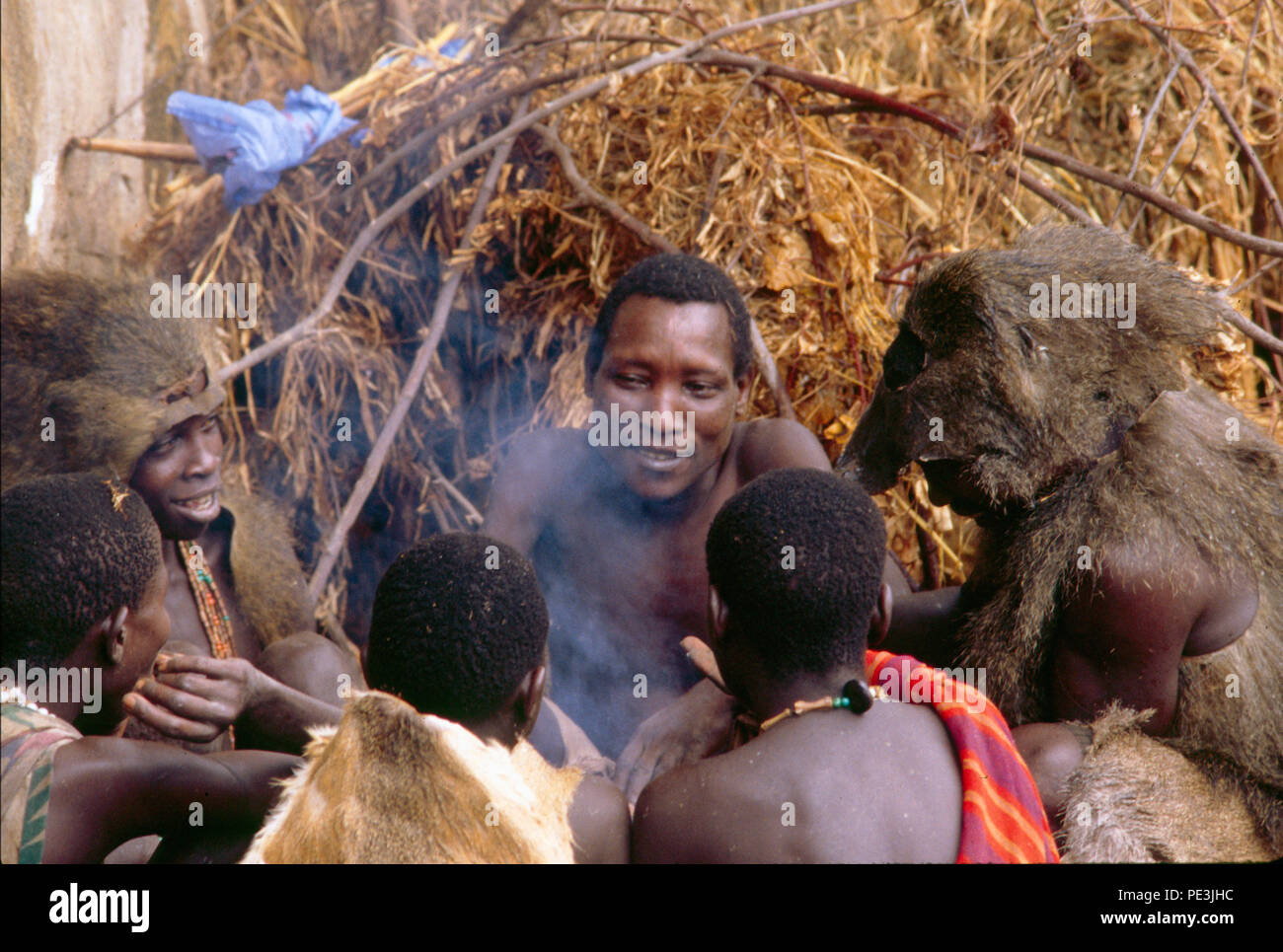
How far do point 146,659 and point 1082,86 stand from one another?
14.1 feet

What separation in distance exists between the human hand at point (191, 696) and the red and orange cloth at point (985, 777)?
1.24 metres

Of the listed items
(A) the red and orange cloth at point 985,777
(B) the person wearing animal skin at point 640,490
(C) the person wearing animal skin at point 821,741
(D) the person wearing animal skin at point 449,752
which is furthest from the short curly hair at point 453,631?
(B) the person wearing animal skin at point 640,490

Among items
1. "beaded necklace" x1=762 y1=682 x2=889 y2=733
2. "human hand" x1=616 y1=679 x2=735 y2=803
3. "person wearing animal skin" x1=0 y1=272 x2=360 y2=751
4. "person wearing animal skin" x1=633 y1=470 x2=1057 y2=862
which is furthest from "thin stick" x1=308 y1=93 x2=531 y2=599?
"beaded necklace" x1=762 y1=682 x2=889 y2=733

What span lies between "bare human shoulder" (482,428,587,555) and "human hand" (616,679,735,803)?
655 mm

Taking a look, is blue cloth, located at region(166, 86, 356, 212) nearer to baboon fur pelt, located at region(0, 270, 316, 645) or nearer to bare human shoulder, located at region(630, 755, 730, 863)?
baboon fur pelt, located at region(0, 270, 316, 645)

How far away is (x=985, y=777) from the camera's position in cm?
193

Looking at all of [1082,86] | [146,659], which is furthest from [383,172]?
[1082,86]

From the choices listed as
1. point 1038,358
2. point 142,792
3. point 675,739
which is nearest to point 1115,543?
point 1038,358

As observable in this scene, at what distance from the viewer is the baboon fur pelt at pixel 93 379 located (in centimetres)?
281

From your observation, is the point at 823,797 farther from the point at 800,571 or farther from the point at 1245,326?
the point at 1245,326

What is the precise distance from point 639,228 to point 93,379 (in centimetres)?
171

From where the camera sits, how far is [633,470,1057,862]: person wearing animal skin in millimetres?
1838

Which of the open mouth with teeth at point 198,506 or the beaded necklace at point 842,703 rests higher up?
the open mouth with teeth at point 198,506

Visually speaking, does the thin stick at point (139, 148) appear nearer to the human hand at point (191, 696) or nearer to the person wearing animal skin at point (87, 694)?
the person wearing animal skin at point (87, 694)
